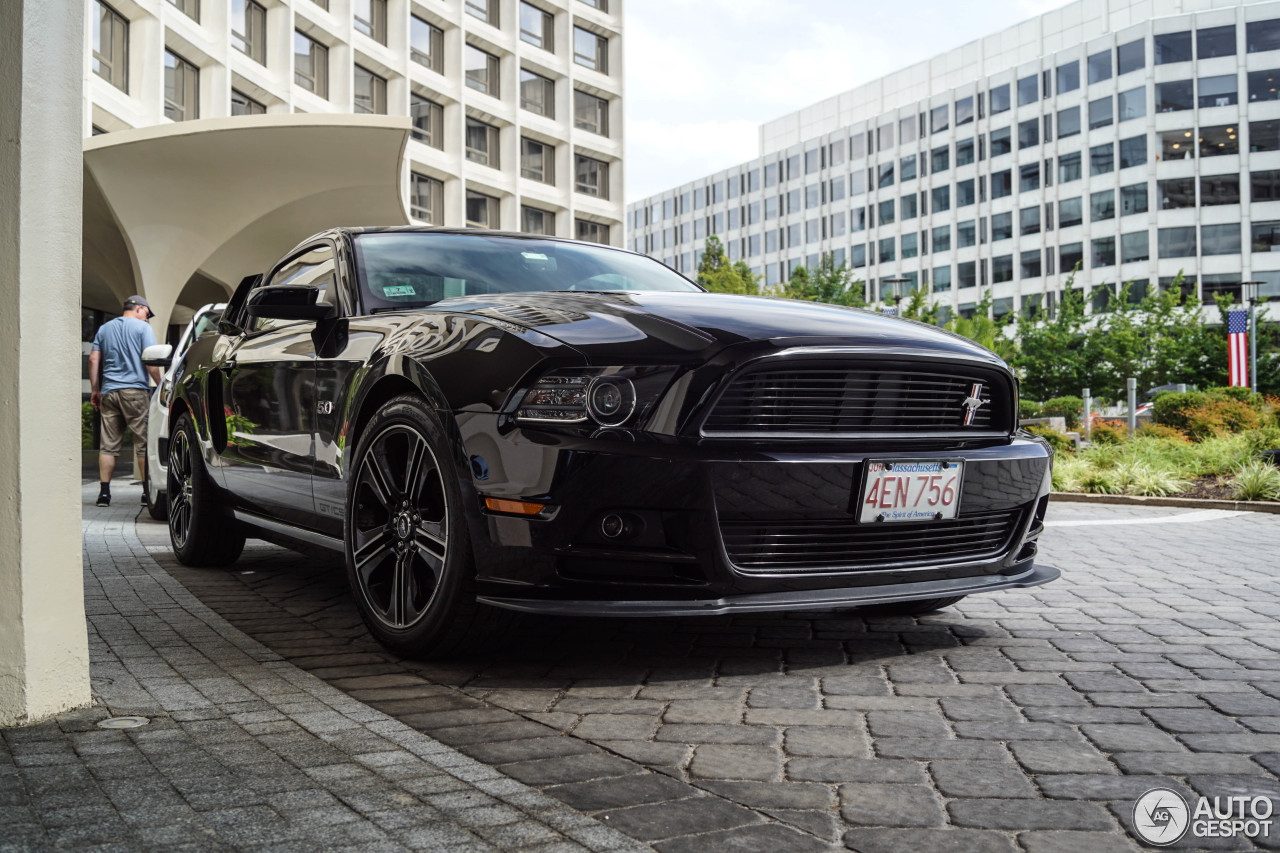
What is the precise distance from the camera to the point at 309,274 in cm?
540

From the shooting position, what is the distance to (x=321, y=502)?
15.1 ft

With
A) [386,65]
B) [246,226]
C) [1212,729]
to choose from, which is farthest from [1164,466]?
[386,65]

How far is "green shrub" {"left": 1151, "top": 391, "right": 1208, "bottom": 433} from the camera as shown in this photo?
890 inches

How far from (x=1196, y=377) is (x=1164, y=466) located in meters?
32.6

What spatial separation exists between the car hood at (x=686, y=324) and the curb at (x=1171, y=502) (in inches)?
337

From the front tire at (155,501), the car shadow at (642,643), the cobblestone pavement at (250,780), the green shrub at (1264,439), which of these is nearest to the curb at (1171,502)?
the green shrub at (1264,439)

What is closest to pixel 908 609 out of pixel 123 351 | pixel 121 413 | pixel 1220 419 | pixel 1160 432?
pixel 123 351

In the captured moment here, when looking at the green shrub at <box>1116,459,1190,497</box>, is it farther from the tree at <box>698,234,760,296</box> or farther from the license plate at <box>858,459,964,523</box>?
Answer: the tree at <box>698,234,760,296</box>

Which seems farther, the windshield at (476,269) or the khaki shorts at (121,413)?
the khaki shorts at (121,413)

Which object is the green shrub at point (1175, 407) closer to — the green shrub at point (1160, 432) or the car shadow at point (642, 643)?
the green shrub at point (1160, 432)

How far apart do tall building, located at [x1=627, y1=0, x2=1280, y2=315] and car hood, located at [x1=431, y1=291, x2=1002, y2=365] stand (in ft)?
158

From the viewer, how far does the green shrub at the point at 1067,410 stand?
3145 cm

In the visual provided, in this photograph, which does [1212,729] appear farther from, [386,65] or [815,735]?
[386,65]

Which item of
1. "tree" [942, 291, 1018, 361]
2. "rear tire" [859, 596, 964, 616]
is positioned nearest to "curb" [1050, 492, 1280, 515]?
"rear tire" [859, 596, 964, 616]
